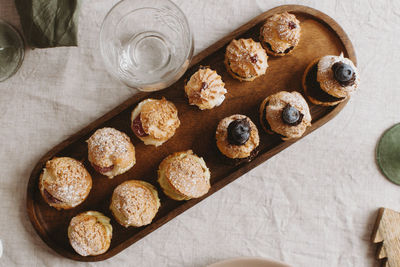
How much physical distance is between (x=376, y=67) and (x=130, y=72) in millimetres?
1193

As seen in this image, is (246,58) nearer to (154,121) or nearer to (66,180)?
(154,121)

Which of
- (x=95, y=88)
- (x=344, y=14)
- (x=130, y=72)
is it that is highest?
(x=344, y=14)

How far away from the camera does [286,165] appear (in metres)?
1.78

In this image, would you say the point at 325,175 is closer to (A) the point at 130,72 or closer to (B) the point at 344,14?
(B) the point at 344,14

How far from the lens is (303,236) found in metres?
1.79

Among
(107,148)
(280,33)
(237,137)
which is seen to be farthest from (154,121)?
(280,33)

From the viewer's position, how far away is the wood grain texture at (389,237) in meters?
1.75

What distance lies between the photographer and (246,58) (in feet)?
5.22

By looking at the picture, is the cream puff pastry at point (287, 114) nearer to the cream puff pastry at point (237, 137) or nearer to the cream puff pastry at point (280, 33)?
the cream puff pastry at point (237, 137)

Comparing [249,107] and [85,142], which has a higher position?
[249,107]

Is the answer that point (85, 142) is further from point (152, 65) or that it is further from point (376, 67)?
point (376, 67)

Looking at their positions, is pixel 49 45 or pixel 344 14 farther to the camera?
pixel 344 14

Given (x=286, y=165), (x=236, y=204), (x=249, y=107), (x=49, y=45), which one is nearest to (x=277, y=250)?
(x=236, y=204)

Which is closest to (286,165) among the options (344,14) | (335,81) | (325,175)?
(325,175)
